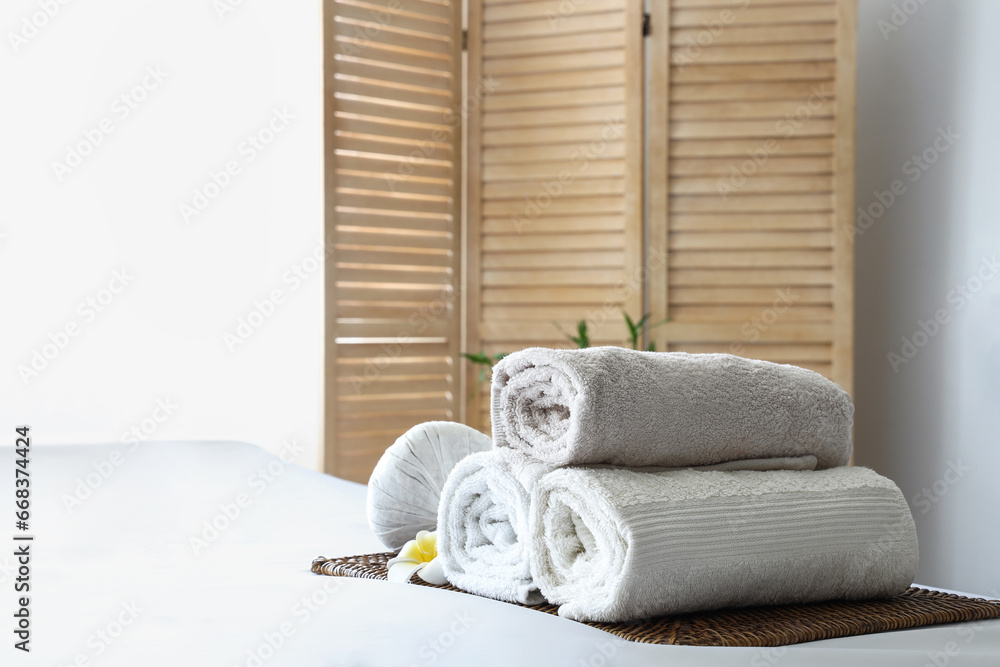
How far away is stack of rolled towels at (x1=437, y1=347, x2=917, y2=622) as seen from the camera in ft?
2.10

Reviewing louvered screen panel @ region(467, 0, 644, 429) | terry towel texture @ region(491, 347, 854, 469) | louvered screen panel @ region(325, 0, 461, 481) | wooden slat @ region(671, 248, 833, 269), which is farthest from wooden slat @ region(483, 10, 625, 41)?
terry towel texture @ region(491, 347, 854, 469)

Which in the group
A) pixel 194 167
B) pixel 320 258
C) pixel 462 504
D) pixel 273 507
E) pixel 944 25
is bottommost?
pixel 273 507

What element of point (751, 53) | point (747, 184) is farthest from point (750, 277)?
point (751, 53)

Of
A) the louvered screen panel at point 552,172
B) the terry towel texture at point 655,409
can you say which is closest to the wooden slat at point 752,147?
the louvered screen panel at point 552,172

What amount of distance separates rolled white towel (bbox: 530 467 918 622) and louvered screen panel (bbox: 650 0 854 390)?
1.44 meters

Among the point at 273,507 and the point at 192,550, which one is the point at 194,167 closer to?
the point at 273,507

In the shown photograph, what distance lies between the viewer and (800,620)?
647 millimetres

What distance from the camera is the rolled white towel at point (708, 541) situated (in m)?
0.63

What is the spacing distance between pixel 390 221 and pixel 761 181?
0.95 m

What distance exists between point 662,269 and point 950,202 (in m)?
0.67

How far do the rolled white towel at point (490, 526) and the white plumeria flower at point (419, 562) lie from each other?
0.05 ft

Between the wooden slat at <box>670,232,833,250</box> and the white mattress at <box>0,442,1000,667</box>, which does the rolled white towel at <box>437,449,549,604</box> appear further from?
the wooden slat at <box>670,232,833,250</box>

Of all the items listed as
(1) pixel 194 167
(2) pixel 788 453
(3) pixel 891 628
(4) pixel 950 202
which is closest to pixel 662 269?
(4) pixel 950 202

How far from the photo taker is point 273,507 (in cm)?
124
